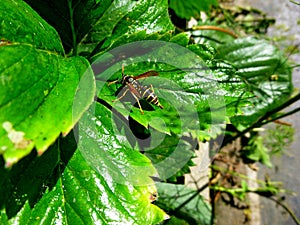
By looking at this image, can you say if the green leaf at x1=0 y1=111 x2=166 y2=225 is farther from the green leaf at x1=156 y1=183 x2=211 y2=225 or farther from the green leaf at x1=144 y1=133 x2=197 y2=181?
the green leaf at x1=156 y1=183 x2=211 y2=225

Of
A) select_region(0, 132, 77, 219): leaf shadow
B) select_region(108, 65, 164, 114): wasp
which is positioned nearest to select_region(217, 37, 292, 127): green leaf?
select_region(108, 65, 164, 114): wasp

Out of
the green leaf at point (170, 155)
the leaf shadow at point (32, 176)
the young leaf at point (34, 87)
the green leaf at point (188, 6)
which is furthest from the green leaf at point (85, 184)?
the green leaf at point (188, 6)

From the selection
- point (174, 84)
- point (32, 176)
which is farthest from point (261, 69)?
point (32, 176)

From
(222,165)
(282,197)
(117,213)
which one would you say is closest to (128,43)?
(117,213)

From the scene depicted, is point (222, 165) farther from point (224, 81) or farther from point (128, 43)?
point (128, 43)

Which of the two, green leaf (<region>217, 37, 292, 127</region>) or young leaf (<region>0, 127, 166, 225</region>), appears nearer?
young leaf (<region>0, 127, 166, 225</region>)

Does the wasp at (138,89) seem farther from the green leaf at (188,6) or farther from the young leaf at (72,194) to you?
the green leaf at (188,6)
